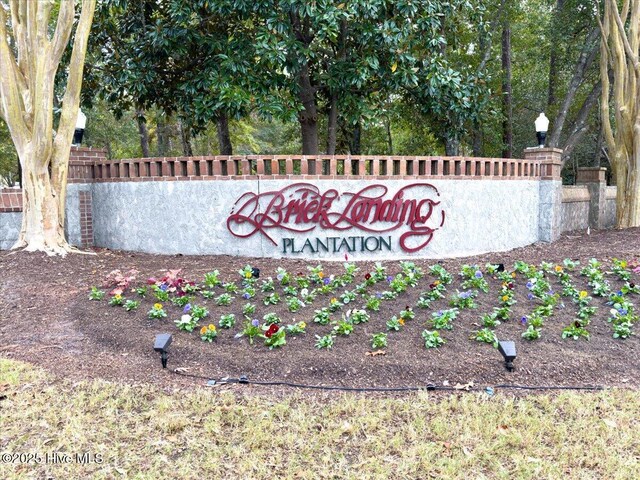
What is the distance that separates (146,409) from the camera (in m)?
3.19

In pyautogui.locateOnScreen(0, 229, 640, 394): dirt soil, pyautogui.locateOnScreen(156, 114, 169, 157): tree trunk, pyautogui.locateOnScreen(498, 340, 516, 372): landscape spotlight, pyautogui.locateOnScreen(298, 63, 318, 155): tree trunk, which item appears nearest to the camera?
pyautogui.locateOnScreen(498, 340, 516, 372): landscape spotlight

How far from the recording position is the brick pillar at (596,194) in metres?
12.5

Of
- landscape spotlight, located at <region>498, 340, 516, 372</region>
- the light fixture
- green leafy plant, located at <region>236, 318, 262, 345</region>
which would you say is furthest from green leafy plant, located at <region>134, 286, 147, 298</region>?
the light fixture

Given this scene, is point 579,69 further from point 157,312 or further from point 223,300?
point 157,312

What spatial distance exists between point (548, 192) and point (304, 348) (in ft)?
21.6

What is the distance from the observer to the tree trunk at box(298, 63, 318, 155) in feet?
32.7

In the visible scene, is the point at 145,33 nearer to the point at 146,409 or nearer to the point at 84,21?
the point at 84,21

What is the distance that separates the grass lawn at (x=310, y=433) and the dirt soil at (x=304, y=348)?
26 centimetres

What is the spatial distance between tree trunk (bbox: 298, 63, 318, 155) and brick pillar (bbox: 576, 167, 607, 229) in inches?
273

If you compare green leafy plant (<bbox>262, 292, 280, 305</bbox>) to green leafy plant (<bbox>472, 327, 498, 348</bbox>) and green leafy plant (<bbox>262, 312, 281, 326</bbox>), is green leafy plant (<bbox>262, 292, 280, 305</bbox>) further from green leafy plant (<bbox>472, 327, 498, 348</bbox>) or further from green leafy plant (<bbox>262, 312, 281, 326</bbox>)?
green leafy plant (<bbox>472, 327, 498, 348</bbox>)

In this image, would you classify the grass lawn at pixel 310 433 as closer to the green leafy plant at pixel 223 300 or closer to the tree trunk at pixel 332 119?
the green leafy plant at pixel 223 300

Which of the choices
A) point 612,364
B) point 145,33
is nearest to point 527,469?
point 612,364

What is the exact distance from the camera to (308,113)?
10.3 metres

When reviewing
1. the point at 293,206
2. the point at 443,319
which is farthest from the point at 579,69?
the point at 443,319
